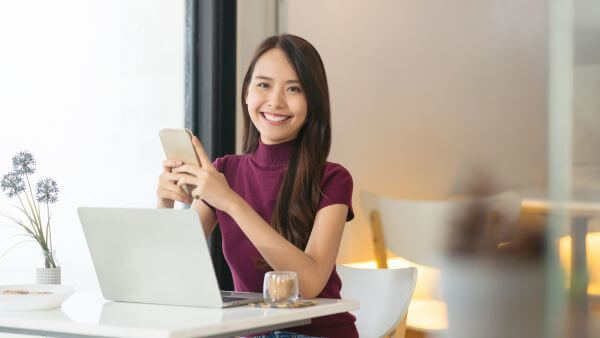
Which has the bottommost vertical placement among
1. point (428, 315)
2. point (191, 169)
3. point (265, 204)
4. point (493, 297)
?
point (428, 315)

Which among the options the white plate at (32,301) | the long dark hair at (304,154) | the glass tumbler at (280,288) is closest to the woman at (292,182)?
the long dark hair at (304,154)

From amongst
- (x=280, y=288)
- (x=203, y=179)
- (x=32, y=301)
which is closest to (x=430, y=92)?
(x=203, y=179)

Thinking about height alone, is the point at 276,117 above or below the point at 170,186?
above

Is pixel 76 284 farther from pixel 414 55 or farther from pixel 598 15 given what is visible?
pixel 598 15

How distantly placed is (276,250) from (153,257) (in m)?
0.36

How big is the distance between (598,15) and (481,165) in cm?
70

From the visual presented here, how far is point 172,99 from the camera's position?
384 cm

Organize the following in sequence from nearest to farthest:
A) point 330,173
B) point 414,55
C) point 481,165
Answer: point 330,173, point 481,165, point 414,55

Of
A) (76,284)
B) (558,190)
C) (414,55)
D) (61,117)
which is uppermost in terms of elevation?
(414,55)

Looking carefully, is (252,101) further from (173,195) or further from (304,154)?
Answer: (173,195)

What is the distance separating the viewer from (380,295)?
2.85m

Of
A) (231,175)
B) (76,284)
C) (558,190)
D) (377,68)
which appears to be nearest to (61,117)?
(76,284)

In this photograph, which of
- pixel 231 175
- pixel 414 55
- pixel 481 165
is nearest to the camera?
pixel 231 175

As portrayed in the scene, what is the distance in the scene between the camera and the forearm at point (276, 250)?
2.04m
